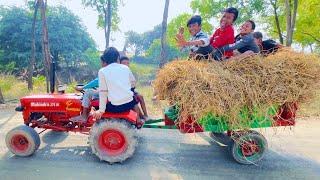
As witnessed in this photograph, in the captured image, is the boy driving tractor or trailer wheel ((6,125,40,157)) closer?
the boy driving tractor

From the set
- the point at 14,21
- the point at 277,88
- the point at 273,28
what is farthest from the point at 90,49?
the point at 277,88

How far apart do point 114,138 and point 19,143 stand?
1589 mm

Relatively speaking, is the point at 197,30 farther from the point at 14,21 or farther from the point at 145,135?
the point at 14,21

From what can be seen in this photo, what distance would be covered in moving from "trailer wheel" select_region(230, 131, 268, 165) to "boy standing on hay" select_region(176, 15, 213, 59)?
56.2 inches

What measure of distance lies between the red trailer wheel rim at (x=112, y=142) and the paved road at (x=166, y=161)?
0.70 ft

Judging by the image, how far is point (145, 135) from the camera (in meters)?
6.81

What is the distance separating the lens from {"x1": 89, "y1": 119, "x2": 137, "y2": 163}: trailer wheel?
5.00 m

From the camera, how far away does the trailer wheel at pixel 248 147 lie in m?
4.96

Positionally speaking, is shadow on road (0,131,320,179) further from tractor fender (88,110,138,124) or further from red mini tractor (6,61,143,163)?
tractor fender (88,110,138,124)

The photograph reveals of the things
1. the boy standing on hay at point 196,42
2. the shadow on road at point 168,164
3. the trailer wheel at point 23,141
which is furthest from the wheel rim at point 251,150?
the trailer wheel at point 23,141

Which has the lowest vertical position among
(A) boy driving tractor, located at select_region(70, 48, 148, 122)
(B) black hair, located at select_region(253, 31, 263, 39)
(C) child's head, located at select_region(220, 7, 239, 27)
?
(A) boy driving tractor, located at select_region(70, 48, 148, 122)

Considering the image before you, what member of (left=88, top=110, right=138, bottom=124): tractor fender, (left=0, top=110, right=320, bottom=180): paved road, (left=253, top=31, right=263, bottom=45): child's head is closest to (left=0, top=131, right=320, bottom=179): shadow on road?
(left=0, top=110, right=320, bottom=180): paved road

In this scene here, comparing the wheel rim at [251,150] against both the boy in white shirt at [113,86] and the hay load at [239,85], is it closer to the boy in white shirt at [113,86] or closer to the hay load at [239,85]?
the hay load at [239,85]

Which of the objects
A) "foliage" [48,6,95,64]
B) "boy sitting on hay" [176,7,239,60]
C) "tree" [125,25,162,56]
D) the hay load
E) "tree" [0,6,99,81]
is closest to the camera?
the hay load
